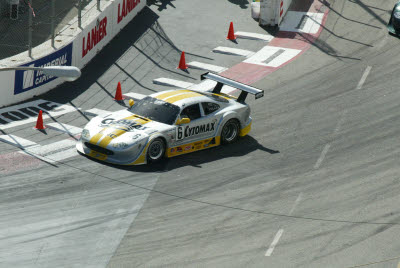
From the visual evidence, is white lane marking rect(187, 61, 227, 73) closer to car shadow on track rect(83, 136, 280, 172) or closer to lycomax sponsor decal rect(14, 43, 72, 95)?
lycomax sponsor decal rect(14, 43, 72, 95)

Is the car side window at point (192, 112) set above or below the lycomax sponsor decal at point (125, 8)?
above

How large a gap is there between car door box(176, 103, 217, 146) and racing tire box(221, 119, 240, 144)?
496 mm

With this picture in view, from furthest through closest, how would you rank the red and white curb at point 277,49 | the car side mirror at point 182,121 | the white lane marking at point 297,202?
the red and white curb at point 277,49 < the car side mirror at point 182,121 < the white lane marking at point 297,202

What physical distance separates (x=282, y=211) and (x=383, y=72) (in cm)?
1086

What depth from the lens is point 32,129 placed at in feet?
70.5

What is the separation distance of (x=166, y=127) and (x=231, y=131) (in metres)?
2.40

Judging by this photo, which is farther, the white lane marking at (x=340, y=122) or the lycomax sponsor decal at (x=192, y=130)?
the white lane marking at (x=340, y=122)

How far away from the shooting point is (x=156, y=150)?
64.6ft

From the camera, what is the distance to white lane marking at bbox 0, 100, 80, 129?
72.4ft

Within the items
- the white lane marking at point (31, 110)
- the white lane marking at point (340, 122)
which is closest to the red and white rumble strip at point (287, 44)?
the white lane marking at point (340, 122)

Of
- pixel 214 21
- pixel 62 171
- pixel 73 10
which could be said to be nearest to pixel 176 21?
pixel 214 21

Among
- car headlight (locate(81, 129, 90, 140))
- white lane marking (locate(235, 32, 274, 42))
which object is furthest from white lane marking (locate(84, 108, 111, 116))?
white lane marking (locate(235, 32, 274, 42))

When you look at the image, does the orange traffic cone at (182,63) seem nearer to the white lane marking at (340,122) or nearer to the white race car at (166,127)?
the white race car at (166,127)

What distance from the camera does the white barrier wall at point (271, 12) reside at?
30.8 meters
